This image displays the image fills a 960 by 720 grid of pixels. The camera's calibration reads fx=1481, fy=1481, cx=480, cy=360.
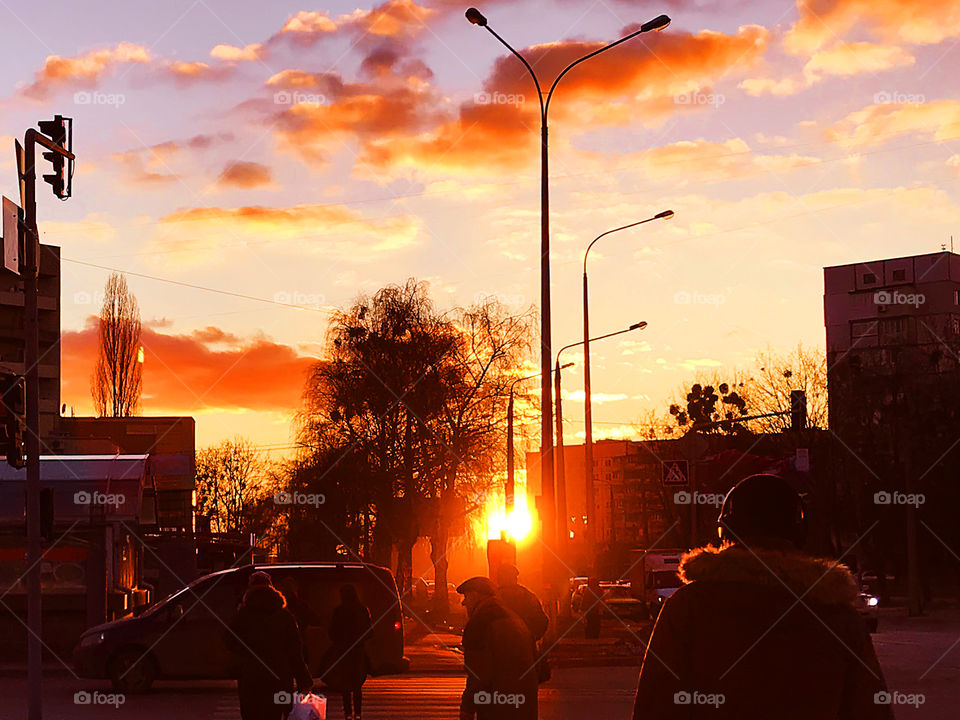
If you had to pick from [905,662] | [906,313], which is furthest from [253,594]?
[906,313]

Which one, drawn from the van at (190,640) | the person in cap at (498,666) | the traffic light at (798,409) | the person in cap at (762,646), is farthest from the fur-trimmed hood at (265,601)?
the traffic light at (798,409)

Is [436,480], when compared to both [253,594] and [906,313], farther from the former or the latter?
[906,313]

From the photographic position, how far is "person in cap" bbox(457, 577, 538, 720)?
34.2ft

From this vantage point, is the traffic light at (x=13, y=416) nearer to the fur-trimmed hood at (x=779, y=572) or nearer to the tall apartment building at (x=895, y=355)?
the fur-trimmed hood at (x=779, y=572)

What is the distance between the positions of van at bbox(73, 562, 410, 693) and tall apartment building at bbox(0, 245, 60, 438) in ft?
227

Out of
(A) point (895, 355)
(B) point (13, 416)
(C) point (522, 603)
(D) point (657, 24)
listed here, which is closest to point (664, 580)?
(D) point (657, 24)

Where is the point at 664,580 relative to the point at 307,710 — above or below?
below

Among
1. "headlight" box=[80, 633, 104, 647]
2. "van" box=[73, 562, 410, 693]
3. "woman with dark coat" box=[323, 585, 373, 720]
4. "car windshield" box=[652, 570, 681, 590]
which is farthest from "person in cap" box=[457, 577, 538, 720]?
"car windshield" box=[652, 570, 681, 590]

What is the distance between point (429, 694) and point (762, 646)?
18665 mm

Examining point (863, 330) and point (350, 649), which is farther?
point (863, 330)

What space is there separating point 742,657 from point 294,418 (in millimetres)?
55217

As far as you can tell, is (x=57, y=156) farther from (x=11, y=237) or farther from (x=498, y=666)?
(x=498, y=666)

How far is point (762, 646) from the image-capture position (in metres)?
4.33

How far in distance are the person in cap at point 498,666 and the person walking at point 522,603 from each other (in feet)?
4.01
